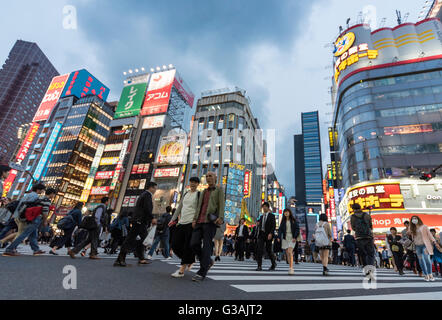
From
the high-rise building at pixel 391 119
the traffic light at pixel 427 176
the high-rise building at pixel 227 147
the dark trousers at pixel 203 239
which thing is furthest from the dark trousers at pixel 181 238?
the high-rise building at pixel 227 147

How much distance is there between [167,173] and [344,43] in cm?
4167

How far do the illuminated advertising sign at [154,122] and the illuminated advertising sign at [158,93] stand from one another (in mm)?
1229

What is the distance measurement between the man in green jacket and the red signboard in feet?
95.9

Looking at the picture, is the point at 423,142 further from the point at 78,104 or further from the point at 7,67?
the point at 7,67

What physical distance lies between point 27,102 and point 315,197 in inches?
6700

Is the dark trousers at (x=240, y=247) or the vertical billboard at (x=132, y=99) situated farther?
the vertical billboard at (x=132, y=99)

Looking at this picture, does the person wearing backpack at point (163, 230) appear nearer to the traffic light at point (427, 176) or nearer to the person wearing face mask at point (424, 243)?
the person wearing face mask at point (424, 243)

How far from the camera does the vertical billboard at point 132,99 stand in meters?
57.2

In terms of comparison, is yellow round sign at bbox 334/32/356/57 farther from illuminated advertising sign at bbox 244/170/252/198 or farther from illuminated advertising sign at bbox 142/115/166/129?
illuminated advertising sign at bbox 142/115/166/129

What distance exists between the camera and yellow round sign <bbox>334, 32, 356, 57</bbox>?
38.4 meters

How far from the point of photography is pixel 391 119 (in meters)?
31.0

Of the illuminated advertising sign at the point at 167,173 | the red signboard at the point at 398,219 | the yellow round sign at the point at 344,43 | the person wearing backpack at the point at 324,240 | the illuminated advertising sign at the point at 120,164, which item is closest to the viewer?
the person wearing backpack at the point at 324,240
